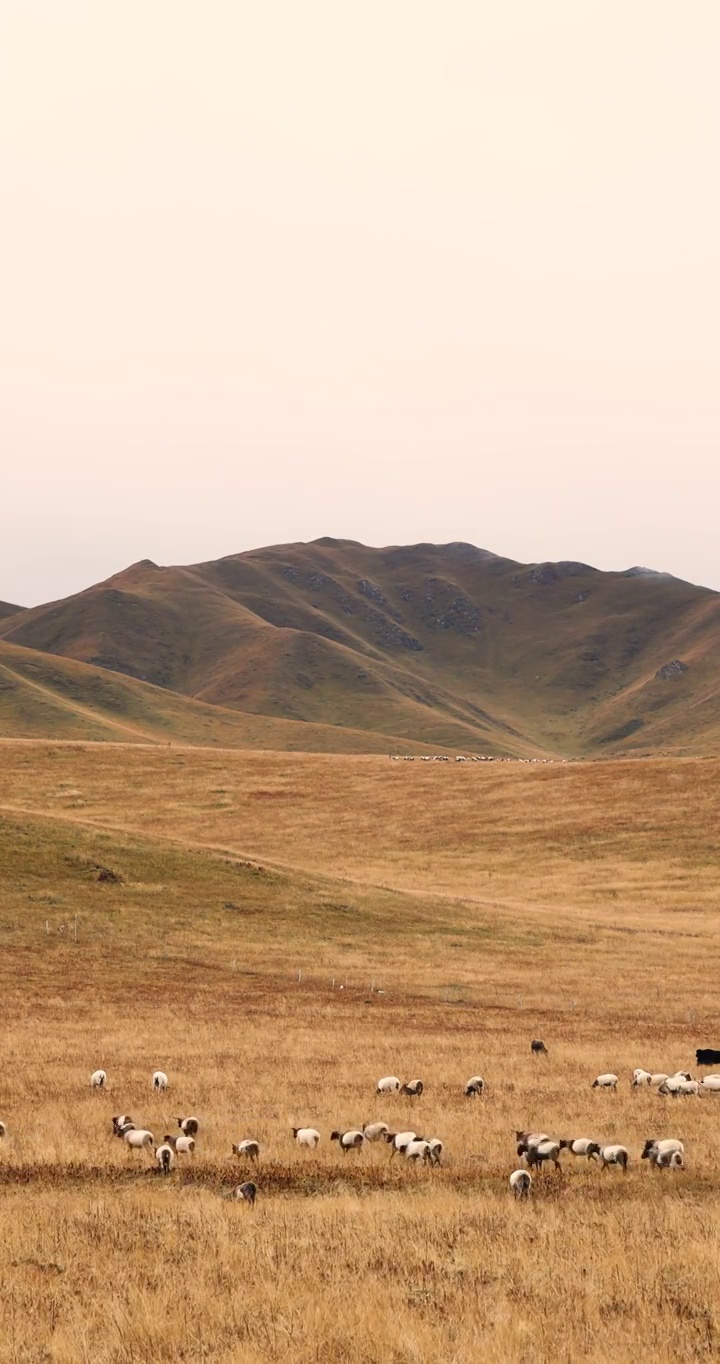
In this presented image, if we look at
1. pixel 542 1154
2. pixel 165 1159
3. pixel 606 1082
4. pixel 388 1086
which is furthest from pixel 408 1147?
pixel 606 1082

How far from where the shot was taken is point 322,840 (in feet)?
310

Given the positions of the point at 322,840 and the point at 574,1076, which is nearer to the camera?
the point at 574,1076

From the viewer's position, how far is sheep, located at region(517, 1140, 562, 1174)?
18312 mm

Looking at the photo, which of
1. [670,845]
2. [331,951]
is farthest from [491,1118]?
[670,845]

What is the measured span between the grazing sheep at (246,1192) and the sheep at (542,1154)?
5037mm

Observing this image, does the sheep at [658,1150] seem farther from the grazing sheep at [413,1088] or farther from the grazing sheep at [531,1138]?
the grazing sheep at [413,1088]

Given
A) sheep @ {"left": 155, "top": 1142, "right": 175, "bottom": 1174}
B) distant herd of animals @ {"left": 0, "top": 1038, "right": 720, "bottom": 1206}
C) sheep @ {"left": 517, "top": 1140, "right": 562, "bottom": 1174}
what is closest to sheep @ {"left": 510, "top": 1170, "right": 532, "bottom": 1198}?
distant herd of animals @ {"left": 0, "top": 1038, "right": 720, "bottom": 1206}

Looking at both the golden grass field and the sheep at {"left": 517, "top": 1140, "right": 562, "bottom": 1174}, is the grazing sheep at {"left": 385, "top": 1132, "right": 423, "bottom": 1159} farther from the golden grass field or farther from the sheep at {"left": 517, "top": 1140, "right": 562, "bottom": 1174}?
the sheep at {"left": 517, "top": 1140, "right": 562, "bottom": 1174}

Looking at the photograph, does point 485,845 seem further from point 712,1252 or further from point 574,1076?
point 712,1252

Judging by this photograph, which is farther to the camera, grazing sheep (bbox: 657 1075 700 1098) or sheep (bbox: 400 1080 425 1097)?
grazing sheep (bbox: 657 1075 700 1098)

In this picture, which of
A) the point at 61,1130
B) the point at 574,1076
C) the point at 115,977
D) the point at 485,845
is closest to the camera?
the point at 61,1130

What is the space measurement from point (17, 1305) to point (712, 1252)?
8319 millimetres

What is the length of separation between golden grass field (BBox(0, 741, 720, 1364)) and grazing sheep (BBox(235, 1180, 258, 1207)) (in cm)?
49

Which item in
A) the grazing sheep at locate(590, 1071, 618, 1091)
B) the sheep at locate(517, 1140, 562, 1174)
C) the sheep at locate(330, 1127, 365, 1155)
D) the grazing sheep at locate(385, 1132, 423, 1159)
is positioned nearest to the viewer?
the sheep at locate(517, 1140, 562, 1174)
